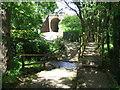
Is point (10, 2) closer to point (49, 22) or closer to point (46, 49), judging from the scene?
point (46, 49)

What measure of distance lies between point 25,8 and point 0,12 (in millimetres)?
1132

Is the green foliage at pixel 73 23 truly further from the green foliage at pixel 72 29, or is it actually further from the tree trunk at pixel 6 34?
the tree trunk at pixel 6 34

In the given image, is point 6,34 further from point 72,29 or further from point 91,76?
point 72,29

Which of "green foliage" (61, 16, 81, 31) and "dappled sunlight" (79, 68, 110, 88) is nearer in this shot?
"dappled sunlight" (79, 68, 110, 88)

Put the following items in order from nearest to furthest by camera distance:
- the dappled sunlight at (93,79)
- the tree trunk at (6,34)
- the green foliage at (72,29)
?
the dappled sunlight at (93,79) → the tree trunk at (6,34) → the green foliage at (72,29)

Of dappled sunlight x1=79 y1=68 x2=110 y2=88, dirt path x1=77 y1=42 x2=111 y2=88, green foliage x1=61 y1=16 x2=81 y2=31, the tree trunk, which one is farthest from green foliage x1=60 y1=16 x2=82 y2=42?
the tree trunk

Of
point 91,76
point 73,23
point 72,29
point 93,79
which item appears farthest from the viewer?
point 72,29

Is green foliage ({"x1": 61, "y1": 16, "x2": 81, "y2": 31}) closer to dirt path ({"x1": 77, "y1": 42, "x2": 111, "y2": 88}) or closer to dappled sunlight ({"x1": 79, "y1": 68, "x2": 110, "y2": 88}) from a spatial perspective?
dirt path ({"x1": 77, "y1": 42, "x2": 111, "y2": 88})

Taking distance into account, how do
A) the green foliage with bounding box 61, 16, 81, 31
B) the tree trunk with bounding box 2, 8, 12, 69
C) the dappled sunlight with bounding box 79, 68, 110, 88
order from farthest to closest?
the green foliage with bounding box 61, 16, 81, 31 → the tree trunk with bounding box 2, 8, 12, 69 → the dappled sunlight with bounding box 79, 68, 110, 88

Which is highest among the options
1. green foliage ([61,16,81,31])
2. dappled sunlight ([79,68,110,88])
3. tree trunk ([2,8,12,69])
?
green foliage ([61,16,81,31])

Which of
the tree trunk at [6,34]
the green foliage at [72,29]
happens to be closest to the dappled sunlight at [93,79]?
the tree trunk at [6,34]

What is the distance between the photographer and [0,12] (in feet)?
21.3

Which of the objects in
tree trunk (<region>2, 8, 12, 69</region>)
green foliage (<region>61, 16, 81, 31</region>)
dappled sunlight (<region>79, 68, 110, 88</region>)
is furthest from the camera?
green foliage (<region>61, 16, 81, 31</region>)

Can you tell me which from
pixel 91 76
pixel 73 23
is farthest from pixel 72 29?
pixel 91 76
